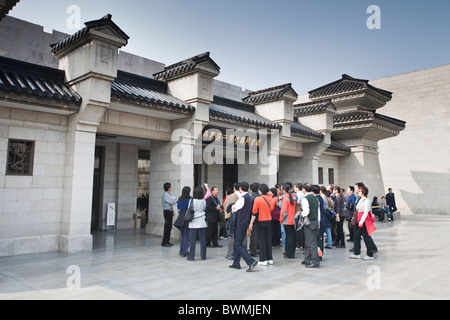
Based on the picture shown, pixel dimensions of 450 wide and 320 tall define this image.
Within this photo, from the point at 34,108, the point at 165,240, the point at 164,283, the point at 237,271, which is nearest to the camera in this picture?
the point at 164,283

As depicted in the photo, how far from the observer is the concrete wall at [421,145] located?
23.5m

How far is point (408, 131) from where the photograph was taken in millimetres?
25234

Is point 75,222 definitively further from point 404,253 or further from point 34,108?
point 404,253

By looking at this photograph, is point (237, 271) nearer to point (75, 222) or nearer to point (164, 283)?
point (164, 283)

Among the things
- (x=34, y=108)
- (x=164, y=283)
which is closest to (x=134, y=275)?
(x=164, y=283)

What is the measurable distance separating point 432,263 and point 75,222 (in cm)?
889

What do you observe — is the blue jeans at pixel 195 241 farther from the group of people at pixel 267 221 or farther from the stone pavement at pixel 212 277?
the stone pavement at pixel 212 277

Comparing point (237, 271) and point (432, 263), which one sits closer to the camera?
point (237, 271)

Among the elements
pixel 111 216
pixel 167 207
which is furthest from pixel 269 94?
pixel 111 216

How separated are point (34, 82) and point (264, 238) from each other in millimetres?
7041

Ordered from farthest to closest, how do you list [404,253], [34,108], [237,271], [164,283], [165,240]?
[165,240]
[404,253]
[34,108]
[237,271]
[164,283]

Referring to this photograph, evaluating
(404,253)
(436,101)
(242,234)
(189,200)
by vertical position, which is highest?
(436,101)

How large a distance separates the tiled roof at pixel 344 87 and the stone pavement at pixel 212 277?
13502 mm

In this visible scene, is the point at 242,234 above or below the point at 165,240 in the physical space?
above
